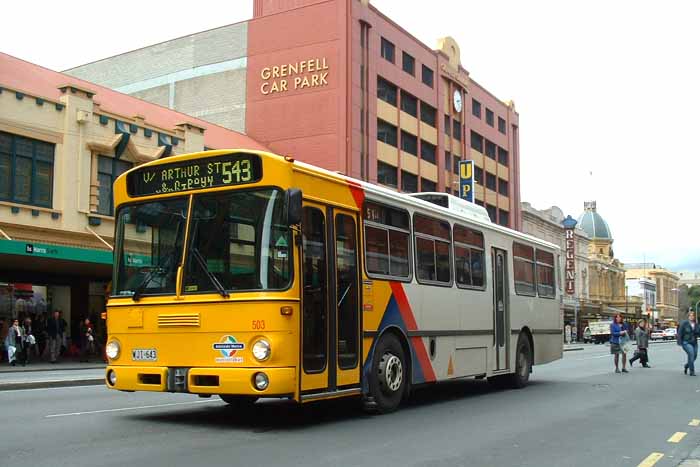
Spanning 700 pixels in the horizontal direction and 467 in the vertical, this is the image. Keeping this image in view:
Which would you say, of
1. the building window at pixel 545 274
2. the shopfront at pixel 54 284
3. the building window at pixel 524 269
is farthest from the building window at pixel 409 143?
→ the building window at pixel 524 269

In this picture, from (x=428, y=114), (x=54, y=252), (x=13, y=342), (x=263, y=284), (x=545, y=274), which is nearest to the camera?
(x=263, y=284)

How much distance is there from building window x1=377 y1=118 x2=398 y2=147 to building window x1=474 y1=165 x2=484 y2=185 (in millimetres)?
13973

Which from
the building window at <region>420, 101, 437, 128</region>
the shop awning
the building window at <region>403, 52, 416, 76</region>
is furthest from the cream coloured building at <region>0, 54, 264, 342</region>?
the building window at <region>420, 101, 437, 128</region>

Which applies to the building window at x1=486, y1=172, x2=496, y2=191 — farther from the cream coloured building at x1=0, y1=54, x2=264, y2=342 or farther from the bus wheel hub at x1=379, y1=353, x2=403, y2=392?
the bus wheel hub at x1=379, y1=353, x2=403, y2=392

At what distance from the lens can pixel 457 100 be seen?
194ft

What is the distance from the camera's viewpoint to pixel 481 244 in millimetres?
14273

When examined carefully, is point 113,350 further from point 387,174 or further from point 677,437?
point 387,174

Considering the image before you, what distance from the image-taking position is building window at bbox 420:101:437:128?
54.4 metres

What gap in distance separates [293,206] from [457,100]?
5167 cm

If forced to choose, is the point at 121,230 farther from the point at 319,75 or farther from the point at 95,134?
the point at 319,75

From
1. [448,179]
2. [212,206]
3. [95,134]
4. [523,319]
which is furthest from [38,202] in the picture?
[448,179]

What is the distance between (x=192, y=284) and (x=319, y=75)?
37.9m

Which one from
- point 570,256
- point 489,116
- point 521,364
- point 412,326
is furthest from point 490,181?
point 412,326

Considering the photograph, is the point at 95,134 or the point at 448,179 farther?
the point at 448,179
